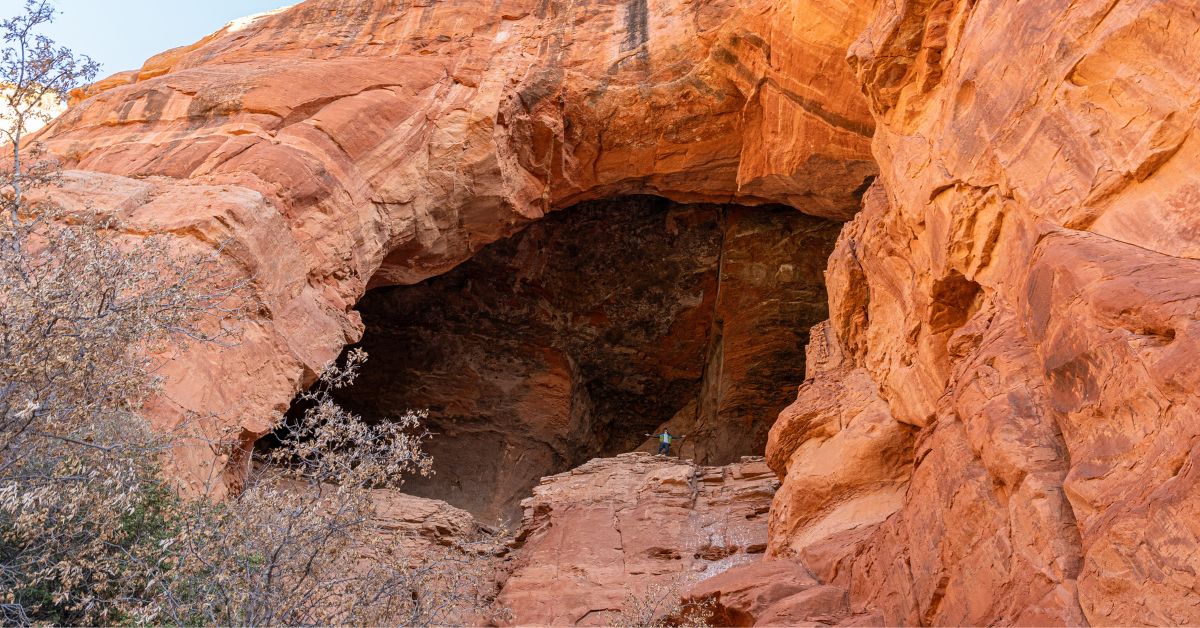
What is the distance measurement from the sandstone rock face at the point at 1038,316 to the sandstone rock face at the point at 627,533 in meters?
2.52

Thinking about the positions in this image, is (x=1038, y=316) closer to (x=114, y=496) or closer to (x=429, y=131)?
(x=114, y=496)

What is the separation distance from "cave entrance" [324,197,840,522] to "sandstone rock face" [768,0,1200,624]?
327 inches

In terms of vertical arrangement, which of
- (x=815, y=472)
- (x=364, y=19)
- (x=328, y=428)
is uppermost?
(x=364, y=19)

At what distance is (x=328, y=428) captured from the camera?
8.38 metres

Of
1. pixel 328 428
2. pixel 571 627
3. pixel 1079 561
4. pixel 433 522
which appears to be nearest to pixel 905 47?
pixel 1079 561

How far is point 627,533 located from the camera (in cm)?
1352

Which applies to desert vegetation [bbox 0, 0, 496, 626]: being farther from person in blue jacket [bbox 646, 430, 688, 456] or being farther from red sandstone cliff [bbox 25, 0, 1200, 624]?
person in blue jacket [bbox 646, 430, 688, 456]

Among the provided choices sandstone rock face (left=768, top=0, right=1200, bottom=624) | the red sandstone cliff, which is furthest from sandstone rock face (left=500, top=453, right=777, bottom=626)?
sandstone rock face (left=768, top=0, right=1200, bottom=624)

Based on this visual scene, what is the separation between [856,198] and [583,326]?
642cm

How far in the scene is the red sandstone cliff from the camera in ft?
19.8

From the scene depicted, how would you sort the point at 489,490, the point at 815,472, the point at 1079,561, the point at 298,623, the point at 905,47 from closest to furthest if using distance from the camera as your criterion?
the point at 1079,561 → the point at 298,623 → the point at 905,47 → the point at 815,472 → the point at 489,490

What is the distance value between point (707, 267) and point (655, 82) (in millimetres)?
5167

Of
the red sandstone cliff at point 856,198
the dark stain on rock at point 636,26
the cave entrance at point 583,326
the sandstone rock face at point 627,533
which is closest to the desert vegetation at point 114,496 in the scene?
the red sandstone cliff at point 856,198

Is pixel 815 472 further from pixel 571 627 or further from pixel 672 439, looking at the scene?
pixel 672 439
